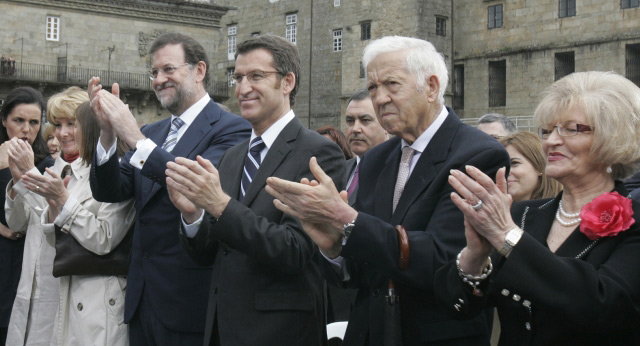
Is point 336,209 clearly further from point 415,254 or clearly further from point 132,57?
point 132,57

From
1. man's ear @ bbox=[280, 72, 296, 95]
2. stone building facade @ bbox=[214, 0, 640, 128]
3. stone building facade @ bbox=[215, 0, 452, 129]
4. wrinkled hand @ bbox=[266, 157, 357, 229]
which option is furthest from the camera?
stone building facade @ bbox=[215, 0, 452, 129]

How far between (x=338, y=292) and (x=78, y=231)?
2.59 m

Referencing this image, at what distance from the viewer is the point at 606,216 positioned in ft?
9.96

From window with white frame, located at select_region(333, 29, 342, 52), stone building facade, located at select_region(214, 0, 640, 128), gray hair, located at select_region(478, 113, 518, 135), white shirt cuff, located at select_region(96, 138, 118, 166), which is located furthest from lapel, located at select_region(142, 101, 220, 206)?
window with white frame, located at select_region(333, 29, 342, 52)

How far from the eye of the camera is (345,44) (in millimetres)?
40719

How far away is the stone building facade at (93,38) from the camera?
31.2 m

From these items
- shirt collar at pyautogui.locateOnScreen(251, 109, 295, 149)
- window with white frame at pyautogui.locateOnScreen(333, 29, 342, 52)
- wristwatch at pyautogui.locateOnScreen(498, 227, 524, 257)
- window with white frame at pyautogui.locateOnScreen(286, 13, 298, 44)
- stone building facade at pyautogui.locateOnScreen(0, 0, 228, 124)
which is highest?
window with white frame at pyautogui.locateOnScreen(286, 13, 298, 44)

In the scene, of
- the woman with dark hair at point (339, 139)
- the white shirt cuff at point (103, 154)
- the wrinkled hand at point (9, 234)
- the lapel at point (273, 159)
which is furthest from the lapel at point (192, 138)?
the woman with dark hair at point (339, 139)

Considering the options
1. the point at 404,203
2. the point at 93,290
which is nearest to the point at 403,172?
the point at 404,203

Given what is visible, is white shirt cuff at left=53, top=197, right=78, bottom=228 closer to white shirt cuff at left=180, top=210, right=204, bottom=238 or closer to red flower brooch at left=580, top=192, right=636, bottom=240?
white shirt cuff at left=180, top=210, right=204, bottom=238

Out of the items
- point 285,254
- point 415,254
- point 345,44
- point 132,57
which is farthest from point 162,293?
point 345,44

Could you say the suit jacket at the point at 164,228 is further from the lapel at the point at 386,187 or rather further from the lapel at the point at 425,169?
the lapel at the point at 425,169

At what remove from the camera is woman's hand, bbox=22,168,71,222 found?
5094 mm

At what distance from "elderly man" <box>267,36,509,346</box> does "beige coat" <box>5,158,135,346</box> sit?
1.72 metres
